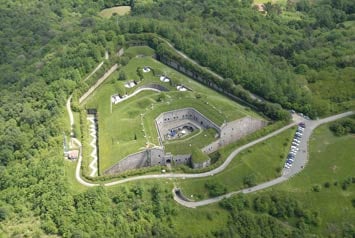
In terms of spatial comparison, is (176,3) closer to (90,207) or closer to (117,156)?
(117,156)

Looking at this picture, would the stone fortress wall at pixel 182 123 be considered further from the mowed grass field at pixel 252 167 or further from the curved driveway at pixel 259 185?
the mowed grass field at pixel 252 167

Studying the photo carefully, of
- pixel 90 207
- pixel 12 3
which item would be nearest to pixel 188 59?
pixel 90 207

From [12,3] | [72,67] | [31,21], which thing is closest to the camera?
[72,67]

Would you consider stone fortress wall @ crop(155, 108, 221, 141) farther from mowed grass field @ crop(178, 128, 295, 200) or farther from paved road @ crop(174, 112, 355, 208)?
paved road @ crop(174, 112, 355, 208)

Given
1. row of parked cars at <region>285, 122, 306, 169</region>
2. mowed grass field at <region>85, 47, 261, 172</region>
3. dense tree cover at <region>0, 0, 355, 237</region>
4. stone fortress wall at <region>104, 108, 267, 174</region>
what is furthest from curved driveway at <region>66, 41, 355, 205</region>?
mowed grass field at <region>85, 47, 261, 172</region>

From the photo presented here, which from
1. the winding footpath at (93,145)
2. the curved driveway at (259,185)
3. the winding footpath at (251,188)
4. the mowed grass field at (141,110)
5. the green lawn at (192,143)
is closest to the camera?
the winding footpath at (251,188)

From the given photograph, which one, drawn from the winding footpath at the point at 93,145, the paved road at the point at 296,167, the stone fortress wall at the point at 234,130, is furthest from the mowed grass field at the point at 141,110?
the paved road at the point at 296,167
